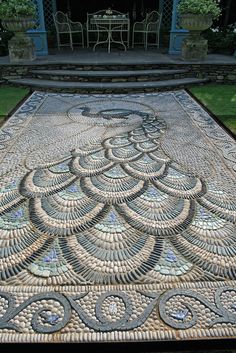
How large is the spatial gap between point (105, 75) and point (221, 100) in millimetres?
2212

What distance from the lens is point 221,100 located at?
16.0 ft

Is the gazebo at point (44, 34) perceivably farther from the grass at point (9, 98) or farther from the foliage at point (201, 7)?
the grass at point (9, 98)

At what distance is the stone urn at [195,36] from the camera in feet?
18.4

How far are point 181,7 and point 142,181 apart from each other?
481 centimetres

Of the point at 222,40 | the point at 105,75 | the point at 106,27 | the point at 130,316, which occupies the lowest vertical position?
the point at 130,316

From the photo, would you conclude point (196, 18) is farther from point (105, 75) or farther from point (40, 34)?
point (40, 34)

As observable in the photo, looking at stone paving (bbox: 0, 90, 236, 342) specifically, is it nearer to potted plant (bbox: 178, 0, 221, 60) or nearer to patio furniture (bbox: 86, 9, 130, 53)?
potted plant (bbox: 178, 0, 221, 60)

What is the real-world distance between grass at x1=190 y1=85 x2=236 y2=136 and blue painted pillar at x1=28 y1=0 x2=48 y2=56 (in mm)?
3689

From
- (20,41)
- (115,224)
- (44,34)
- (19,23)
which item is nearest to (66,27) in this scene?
(44,34)

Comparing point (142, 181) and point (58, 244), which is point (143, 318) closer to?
point (58, 244)

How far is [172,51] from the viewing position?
274 inches

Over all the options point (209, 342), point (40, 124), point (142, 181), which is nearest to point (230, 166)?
point (142, 181)

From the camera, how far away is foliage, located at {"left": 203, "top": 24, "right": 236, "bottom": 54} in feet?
23.1

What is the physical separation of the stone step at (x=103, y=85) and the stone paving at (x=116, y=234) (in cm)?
191
